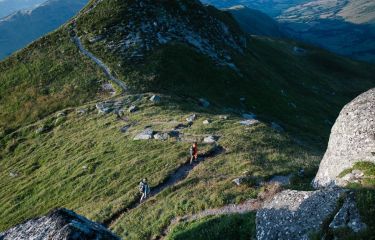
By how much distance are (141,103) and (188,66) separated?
65.5 feet

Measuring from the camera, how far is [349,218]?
1764cm

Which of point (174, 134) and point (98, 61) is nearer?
point (174, 134)

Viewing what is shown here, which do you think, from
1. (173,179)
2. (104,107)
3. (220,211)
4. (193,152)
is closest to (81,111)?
(104,107)

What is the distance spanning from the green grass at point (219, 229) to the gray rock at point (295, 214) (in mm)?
868

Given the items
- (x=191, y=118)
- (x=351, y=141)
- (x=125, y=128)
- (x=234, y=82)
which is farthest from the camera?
(x=234, y=82)

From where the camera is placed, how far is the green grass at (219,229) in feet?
70.9

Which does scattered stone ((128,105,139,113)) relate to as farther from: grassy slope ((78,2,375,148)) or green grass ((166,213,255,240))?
green grass ((166,213,255,240))

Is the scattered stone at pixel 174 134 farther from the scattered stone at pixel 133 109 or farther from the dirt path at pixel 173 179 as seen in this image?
the scattered stone at pixel 133 109

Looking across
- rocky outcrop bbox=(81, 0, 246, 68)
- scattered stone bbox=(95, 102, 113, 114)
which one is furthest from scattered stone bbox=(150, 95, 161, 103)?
rocky outcrop bbox=(81, 0, 246, 68)

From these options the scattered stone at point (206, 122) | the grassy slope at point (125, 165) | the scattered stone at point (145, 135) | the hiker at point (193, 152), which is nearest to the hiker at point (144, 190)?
the grassy slope at point (125, 165)

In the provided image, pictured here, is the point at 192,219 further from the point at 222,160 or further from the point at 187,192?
the point at 222,160

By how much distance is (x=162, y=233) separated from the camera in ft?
88.6

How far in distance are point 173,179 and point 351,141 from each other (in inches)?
661

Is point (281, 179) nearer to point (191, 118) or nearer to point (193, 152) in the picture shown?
point (193, 152)
